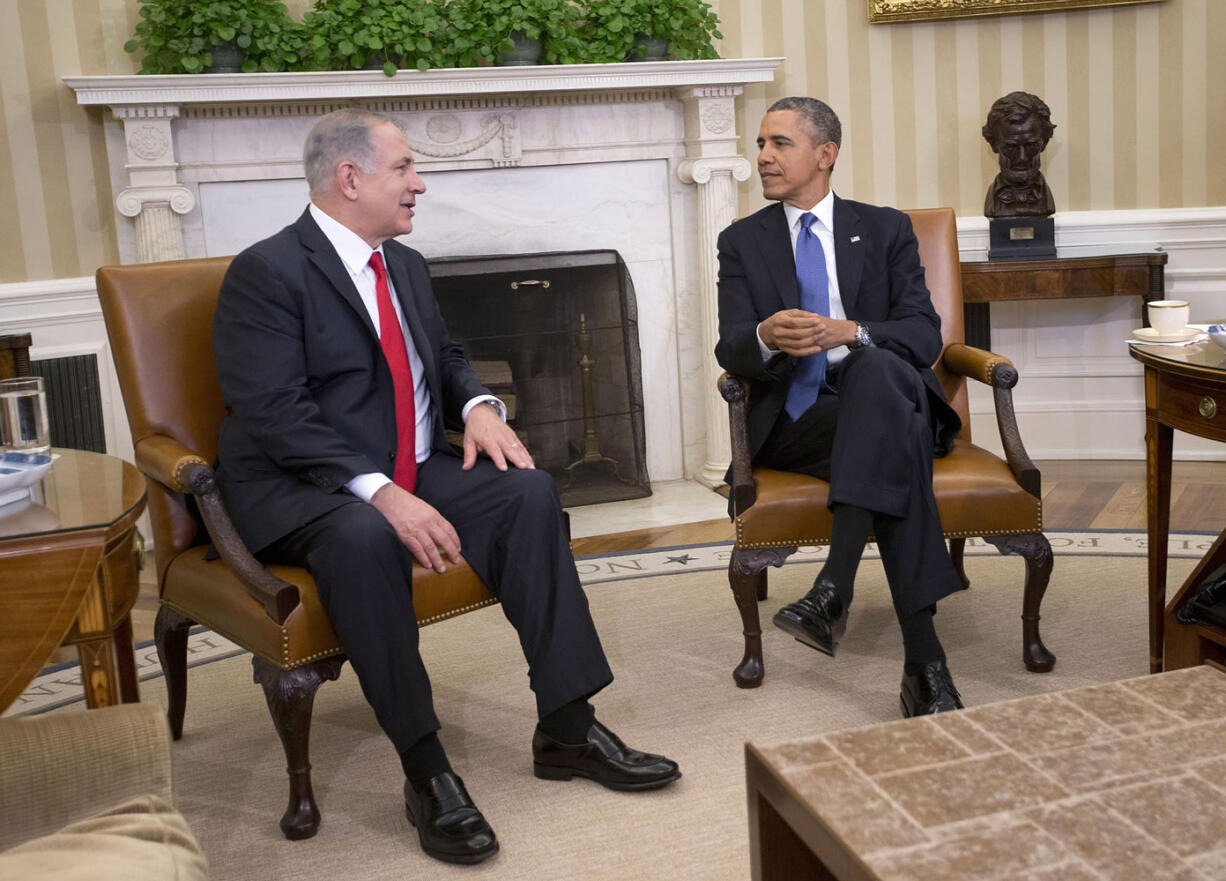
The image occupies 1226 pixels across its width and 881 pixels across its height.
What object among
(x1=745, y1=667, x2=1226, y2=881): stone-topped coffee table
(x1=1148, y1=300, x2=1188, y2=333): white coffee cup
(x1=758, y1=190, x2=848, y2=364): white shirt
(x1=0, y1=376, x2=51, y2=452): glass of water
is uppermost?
(x1=758, y1=190, x2=848, y2=364): white shirt

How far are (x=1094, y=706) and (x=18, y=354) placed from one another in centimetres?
319

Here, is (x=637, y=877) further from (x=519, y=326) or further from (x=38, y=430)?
(x=519, y=326)

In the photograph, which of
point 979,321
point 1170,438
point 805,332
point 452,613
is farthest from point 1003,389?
point 979,321

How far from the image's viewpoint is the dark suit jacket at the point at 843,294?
121 inches

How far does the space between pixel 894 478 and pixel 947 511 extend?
0.75 feet

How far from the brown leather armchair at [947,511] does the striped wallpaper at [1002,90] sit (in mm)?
2324

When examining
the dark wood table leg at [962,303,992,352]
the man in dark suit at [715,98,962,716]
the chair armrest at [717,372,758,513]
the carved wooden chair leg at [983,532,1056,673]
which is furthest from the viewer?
the dark wood table leg at [962,303,992,352]

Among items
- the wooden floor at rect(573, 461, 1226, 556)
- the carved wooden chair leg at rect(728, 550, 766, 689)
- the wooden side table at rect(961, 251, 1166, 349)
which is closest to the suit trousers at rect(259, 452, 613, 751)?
the carved wooden chair leg at rect(728, 550, 766, 689)

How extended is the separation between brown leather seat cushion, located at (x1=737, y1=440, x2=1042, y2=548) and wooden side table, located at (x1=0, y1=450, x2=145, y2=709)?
142 centimetres

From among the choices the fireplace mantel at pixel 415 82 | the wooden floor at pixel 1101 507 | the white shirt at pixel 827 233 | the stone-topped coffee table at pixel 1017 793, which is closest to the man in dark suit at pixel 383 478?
the stone-topped coffee table at pixel 1017 793

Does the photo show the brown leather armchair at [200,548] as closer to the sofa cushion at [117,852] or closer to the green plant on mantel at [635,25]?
the sofa cushion at [117,852]

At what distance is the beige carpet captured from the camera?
229 cm

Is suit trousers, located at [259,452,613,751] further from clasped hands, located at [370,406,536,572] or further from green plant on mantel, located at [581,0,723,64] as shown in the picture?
green plant on mantel, located at [581,0,723,64]

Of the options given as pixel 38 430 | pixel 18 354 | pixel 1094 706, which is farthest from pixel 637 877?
pixel 18 354
